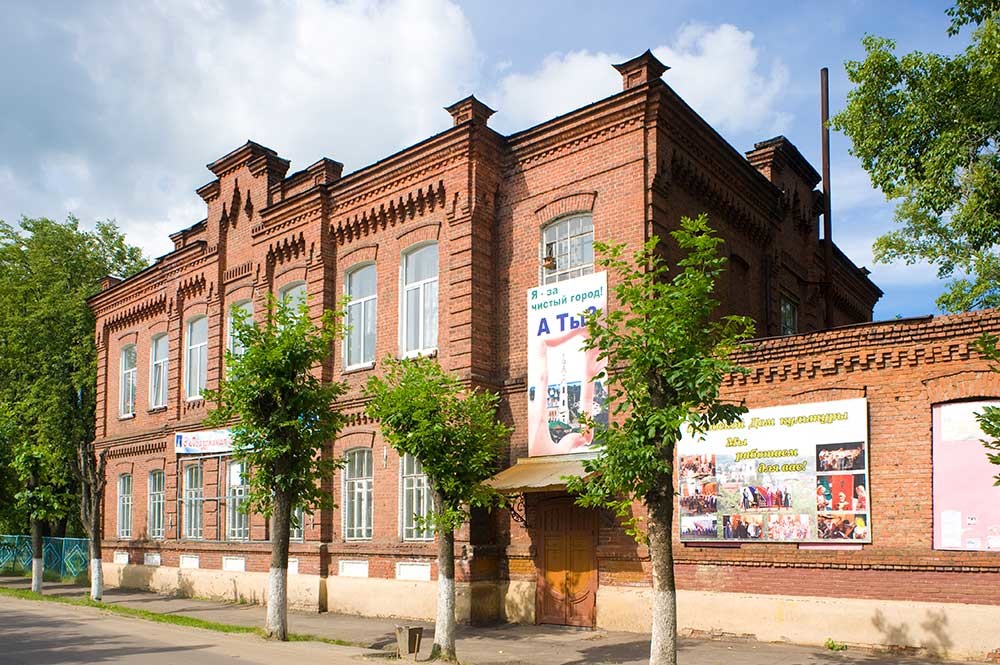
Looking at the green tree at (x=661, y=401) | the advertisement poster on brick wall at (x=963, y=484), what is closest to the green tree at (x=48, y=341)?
the green tree at (x=661, y=401)

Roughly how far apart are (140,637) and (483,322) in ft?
26.6

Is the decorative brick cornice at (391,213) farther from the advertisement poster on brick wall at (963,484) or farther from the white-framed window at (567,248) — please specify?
the advertisement poster on brick wall at (963,484)

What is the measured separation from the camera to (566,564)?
55.1ft

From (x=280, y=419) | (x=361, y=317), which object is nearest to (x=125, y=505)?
(x=361, y=317)

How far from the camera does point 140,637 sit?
16172 millimetres

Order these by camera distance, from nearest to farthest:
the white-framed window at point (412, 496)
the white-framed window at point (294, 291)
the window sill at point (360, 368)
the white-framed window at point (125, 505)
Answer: the white-framed window at point (412, 496), the window sill at point (360, 368), the white-framed window at point (294, 291), the white-framed window at point (125, 505)

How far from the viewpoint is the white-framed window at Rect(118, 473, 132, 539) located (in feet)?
93.9

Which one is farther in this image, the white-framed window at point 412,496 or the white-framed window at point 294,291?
the white-framed window at point 294,291

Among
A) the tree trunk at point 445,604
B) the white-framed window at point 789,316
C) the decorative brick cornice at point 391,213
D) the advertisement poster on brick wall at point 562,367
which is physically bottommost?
the tree trunk at point 445,604

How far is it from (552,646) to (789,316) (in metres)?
10.8

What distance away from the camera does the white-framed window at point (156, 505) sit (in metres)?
27.0

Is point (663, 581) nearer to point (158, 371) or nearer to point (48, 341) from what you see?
point (158, 371)

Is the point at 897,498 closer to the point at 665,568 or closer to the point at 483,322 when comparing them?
the point at 665,568

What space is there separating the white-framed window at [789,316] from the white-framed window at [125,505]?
754 inches
